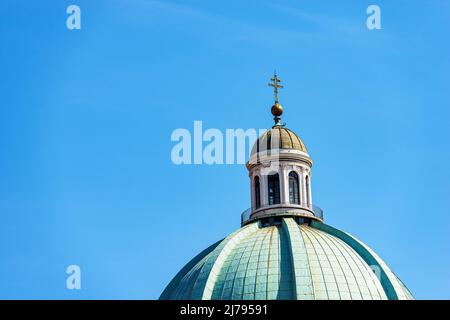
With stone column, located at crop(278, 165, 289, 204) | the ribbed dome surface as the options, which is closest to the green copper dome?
stone column, located at crop(278, 165, 289, 204)

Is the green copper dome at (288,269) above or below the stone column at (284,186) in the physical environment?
below

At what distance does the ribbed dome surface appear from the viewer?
7794 cm

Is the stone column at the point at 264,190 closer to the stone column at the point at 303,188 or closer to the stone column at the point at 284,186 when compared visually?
the stone column at the point at 284,186

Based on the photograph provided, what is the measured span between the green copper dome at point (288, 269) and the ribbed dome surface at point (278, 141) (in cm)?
572

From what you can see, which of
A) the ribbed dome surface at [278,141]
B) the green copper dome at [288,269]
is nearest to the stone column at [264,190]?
the ribbed dome surface at [278,141]

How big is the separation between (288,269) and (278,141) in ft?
39.9

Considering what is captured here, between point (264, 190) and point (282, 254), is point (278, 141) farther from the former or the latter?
point (282, 254)

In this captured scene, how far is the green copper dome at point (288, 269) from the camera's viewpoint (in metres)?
67.1

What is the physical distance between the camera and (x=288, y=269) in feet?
223

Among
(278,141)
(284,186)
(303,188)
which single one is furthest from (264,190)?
(278,141)

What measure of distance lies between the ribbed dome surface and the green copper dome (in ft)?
18.8

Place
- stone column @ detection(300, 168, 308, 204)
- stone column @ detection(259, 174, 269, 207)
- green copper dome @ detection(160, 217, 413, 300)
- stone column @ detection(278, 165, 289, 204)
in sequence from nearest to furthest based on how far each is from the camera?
green copper dome @ detection(160, 217, 413, 300) → stone column @ detection(278, 165, 289, 204) → stone column @ detection(259, 174, 269, 207) → stone column @ detection(300, 168, 308, 204)

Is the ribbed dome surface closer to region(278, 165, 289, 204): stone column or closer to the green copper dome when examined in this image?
region(278, 165, 289, 204): stone column
